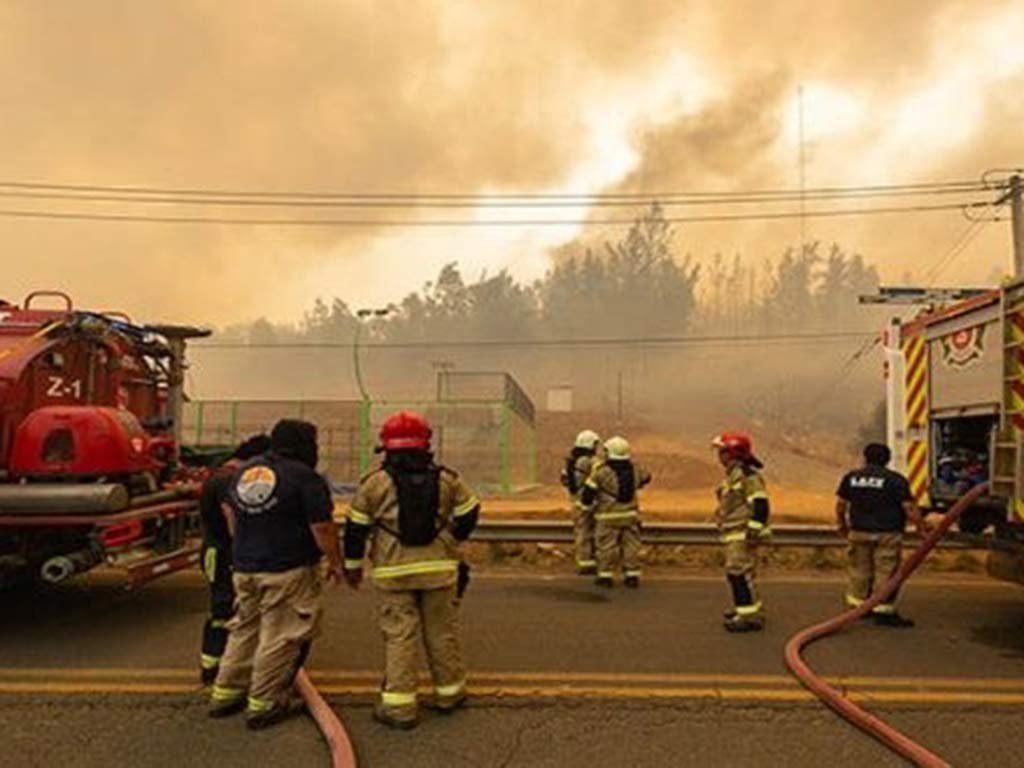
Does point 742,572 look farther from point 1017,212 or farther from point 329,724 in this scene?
point 1017,212

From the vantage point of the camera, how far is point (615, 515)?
9.31 m

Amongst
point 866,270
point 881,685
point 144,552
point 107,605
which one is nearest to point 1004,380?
point 881,685

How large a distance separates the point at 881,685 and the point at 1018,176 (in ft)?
81.9

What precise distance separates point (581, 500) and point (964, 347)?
3.96 m

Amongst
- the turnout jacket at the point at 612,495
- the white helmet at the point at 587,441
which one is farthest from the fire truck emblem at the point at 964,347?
the white helmet at the point at 587,441

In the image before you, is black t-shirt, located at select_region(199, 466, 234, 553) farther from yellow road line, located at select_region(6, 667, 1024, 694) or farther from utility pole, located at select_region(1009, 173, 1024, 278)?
utility pole, located at select_region(1009, 173, 1024, 278)

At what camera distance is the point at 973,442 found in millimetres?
7988

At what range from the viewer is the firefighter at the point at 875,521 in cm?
762

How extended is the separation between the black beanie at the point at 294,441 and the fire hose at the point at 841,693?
304cm

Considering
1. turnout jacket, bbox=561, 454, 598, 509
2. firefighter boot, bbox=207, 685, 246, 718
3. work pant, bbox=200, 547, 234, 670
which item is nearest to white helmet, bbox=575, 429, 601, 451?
turnout jacket, bbox=561, 454, 598, 509

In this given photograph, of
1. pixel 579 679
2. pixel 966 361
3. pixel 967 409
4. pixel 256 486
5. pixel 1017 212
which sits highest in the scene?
pixel 1017 212

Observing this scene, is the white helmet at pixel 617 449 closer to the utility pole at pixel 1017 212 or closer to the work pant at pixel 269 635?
the work pant at pixel 269 635

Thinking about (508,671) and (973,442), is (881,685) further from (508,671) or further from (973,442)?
(973,442)

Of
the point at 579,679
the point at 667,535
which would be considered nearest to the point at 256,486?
the point at 579,679
